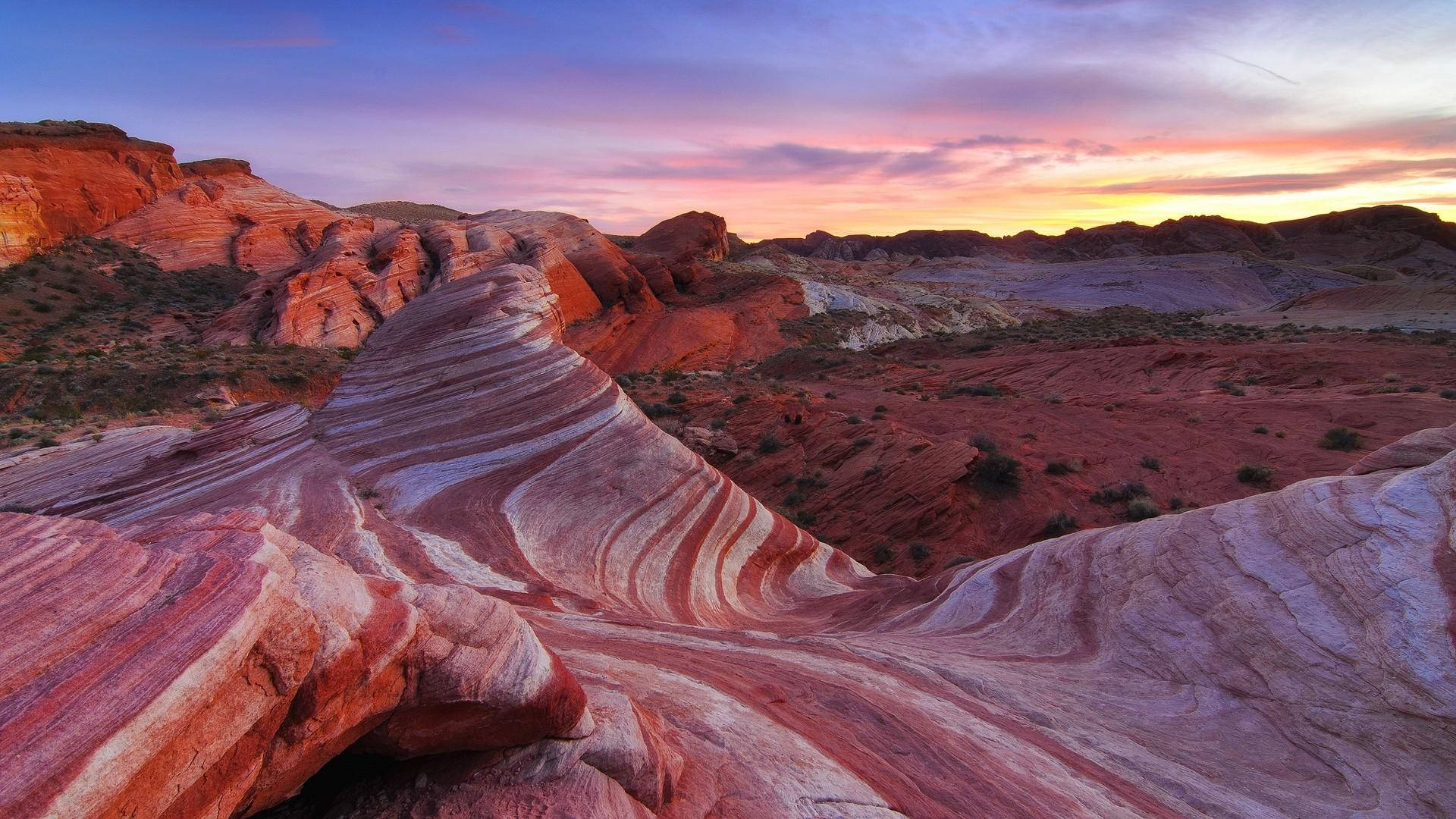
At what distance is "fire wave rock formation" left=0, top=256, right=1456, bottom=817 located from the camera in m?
3.05

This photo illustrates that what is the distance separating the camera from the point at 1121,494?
631 inches

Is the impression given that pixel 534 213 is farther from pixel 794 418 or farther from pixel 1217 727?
pixel 1217 727

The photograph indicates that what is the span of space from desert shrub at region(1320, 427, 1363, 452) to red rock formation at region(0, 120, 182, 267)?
56.2 meters

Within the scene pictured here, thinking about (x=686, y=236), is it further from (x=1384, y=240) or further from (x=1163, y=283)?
(x=1384, y=240)

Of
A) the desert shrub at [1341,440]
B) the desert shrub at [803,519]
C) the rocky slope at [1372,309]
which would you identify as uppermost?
the rocky slope at [1372,309]

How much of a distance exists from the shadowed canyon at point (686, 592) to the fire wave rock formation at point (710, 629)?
0.02 metres

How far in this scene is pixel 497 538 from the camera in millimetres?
8016

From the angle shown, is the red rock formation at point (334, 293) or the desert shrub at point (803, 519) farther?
the red rock formation at point (334, 293)

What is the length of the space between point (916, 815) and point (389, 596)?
303 centimetres

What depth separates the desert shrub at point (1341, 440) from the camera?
58.0 ft

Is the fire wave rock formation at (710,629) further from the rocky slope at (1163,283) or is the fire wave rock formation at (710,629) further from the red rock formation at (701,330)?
the rocky slope at (1163,283)

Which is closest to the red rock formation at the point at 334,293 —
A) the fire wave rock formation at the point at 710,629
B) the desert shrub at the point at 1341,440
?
the fire wave rock formation at the point at 710,629

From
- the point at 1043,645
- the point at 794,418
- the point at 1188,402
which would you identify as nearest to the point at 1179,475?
the point at 1188,402

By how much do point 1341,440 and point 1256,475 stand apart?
13.3 feet
